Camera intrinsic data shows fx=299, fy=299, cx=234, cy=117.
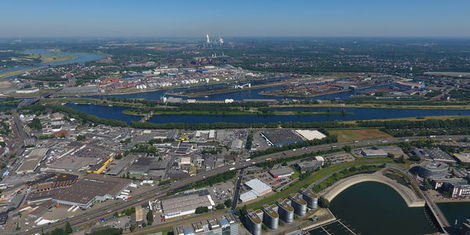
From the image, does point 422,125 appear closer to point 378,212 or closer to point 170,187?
point 378,212

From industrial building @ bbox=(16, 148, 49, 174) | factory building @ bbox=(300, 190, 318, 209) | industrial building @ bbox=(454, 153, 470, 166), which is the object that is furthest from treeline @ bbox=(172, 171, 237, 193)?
industrial building @ bbox=(454, 153, 470, 166)

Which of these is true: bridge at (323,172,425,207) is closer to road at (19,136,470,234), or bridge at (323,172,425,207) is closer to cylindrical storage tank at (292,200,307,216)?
cylindrical storage tank at (292,200,307,216)

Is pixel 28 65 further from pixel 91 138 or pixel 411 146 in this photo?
pixel 411 146

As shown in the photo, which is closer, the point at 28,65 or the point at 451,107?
the point at 451,107

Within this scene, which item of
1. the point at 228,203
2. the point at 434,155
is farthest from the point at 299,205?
the point at 434,155

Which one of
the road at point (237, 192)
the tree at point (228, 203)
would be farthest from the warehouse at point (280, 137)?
the tree at point (228, 203)

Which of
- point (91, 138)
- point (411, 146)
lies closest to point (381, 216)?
point (411, 146)
